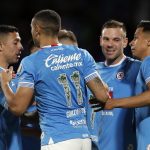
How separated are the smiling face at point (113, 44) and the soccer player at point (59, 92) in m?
1.54

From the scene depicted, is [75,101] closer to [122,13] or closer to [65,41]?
[65,41]

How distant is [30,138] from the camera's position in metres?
6.66

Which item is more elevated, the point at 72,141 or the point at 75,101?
the point at 75,101

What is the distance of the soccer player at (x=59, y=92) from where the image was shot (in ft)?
16.0

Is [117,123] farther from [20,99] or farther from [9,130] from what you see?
[20,99]

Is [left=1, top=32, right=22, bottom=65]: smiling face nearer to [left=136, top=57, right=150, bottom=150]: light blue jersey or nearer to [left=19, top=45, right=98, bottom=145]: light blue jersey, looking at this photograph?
[left=19, top=45, right=98, bottom=145]: light blue jersey

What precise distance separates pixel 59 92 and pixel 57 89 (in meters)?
0.03

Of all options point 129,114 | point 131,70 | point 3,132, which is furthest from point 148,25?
point 3,132

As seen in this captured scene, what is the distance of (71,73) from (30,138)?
6.41ft

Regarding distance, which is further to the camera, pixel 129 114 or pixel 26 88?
pixel 129 114

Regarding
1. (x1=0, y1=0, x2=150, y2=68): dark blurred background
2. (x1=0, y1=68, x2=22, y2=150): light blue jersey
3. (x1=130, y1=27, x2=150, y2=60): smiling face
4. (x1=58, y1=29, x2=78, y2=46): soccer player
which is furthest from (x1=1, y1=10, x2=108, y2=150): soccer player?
(x1=0, y1=0, x2=150, y2=68): dark blurred background

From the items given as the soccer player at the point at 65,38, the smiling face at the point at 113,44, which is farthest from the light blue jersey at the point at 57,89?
the soccer player at the point at 65,38

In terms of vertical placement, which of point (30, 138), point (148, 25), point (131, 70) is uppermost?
point (148, 25)

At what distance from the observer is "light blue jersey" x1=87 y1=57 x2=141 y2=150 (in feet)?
20.4
